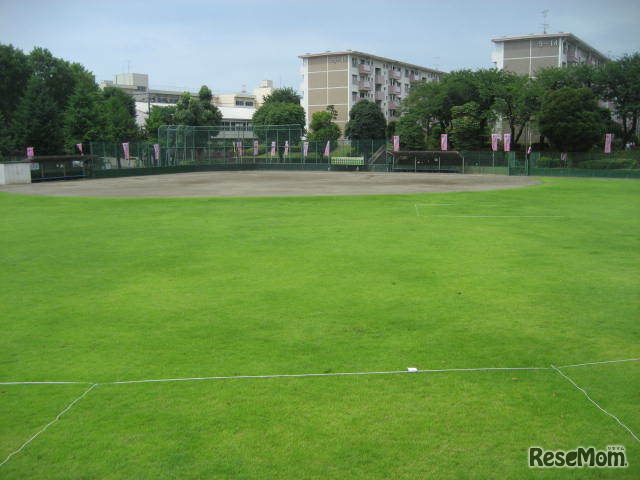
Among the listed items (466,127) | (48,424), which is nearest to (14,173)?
(48,424)

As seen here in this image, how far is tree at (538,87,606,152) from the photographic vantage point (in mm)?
56312

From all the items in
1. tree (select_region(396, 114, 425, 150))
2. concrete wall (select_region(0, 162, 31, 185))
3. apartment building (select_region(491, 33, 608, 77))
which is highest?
apartment building (select_region(491, 33, 608, 77))

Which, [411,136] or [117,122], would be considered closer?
[411,136]

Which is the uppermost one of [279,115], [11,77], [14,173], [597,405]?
[11,77]

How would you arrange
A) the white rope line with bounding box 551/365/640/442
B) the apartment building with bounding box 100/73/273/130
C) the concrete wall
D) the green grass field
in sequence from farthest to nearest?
1. the apartment building with bounding box 100/73/273/130
2. the concrete wall
3. the white rope line with bounding box 551/365/640/442
4. the green grass field

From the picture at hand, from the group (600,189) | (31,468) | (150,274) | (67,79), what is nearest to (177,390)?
(31,468)

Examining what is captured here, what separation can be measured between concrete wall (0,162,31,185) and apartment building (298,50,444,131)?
204 feet

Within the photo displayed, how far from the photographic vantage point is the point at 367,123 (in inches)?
3310

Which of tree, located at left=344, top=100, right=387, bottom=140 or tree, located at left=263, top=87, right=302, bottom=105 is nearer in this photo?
tree, located at left=344, top=100, right=387, bottom=140

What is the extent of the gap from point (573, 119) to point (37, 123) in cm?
5470

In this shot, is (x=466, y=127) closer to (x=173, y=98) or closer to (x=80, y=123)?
(x=80, y=123)

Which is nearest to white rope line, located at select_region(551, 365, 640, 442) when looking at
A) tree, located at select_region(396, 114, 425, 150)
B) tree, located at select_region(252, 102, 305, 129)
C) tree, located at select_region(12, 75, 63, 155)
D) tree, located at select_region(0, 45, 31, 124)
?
tree, located at select_region(396, 114, 425, 150)

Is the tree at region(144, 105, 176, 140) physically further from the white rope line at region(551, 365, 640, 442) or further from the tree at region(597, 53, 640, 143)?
the white rope line at region(551, 365, 640, 442)

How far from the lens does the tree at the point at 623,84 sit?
205 feet
